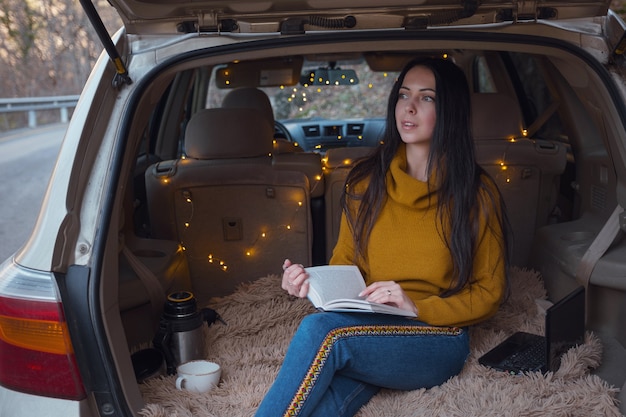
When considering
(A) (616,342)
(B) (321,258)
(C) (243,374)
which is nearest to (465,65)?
(B) (321,258)

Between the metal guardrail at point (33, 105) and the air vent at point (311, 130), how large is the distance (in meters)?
8.76

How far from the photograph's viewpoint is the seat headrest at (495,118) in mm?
2859

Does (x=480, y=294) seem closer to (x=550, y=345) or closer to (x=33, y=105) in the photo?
(x=550, y=345)

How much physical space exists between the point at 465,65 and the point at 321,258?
5.77ft

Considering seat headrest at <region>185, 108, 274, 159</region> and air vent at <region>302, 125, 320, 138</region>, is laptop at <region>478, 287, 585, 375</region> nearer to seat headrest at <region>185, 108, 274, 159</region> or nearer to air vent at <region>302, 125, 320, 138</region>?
seat headrest at <region>185, 108, 274, 159</region>

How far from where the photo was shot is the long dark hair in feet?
6.41

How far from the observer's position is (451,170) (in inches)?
78.9

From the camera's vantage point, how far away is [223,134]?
2.79 meters

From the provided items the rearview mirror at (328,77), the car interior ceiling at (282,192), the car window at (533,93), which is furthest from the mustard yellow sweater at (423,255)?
the rearview mirror at (328,77)

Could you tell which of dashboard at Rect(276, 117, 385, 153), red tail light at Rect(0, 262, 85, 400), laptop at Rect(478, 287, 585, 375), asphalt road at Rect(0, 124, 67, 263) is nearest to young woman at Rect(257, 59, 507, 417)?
laptop at Rect(478, 287, 585, 375)

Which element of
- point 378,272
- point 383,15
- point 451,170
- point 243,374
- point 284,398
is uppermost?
point 383,15

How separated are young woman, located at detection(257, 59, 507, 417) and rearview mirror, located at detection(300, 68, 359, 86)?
2.08 metres

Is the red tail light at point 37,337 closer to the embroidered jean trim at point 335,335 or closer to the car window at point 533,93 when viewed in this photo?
the embroidered jean trim at point 335,335

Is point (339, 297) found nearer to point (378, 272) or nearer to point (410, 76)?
point (378, 272)
